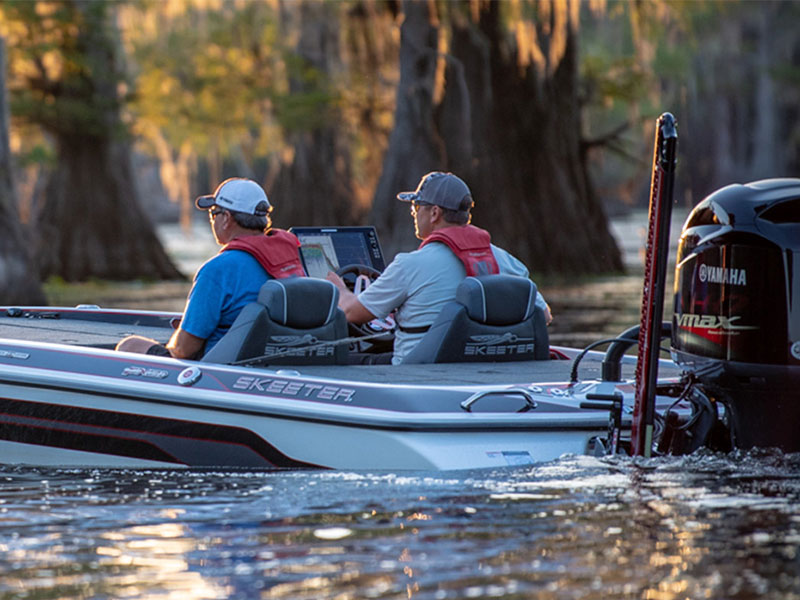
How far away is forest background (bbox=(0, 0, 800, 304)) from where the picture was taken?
2017cm

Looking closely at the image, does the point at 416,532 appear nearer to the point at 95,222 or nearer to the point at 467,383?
the point at 467,383

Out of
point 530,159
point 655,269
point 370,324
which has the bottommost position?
point 370,324

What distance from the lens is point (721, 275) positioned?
5.74m

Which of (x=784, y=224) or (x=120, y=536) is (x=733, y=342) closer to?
(x=784, y=224)

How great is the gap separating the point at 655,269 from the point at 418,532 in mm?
1302

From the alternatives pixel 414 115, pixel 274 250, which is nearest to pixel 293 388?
pixel 274 250

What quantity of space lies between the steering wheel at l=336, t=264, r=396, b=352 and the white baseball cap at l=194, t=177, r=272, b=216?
113cm

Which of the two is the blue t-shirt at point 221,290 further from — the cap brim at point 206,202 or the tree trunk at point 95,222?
the tree trunk at point 95,222

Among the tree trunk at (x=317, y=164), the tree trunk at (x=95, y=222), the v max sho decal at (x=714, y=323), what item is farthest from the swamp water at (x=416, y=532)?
the tree trunk at (x=317, y=164)

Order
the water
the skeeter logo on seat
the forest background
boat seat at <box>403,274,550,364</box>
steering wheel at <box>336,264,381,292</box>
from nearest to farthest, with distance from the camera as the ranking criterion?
the water < the skeeter logo on seat < boat seat at <box>403,274,550,364</box> < steering wheel at <box>336,264,381,292</box> < the forest background

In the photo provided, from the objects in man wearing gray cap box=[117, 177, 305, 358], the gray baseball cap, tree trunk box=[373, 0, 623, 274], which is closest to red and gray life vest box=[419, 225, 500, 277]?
the gray baseball cap

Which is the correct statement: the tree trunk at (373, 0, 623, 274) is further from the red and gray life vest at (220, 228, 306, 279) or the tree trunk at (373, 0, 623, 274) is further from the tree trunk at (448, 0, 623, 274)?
the red and gray life vest at (220, 228, 306, 279)

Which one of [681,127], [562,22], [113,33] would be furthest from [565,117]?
[681,127]

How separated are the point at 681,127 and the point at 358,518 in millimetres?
33944
